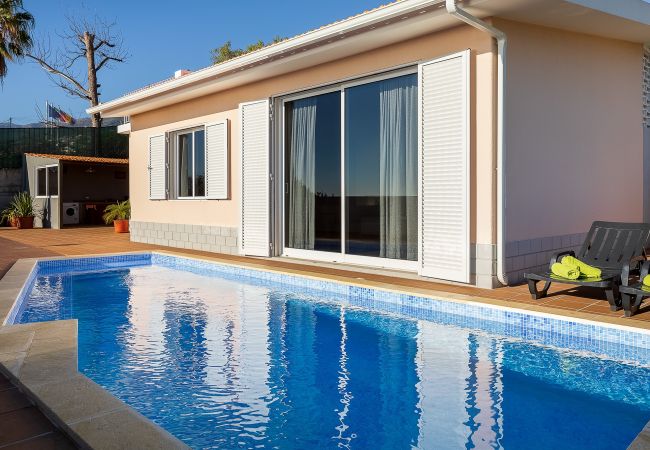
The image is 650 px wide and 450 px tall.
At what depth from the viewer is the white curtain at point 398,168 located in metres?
6.79

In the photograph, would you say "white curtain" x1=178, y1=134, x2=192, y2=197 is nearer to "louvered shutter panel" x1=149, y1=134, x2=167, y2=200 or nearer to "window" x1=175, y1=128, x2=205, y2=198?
"window" x1=175, y1=128, x2=205, y2=198

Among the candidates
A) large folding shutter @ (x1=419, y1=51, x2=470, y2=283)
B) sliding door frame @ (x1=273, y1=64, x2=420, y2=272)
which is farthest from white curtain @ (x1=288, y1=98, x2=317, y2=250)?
large folding shutter @ (x1=419, y1=51, x2=470, y2=283)

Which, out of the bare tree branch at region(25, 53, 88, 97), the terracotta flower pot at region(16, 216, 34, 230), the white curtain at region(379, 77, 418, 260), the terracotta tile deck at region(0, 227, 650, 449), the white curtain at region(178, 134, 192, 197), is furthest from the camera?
the bare tree branch at region(25, 53, 88, 97)

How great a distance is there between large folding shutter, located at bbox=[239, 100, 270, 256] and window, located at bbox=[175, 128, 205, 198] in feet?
5.62

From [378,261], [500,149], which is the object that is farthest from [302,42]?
[378,261]

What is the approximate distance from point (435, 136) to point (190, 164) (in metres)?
6.10

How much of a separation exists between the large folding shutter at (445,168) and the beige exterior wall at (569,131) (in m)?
0.49

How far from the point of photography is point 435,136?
20.7 ft

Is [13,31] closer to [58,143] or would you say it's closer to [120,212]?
[58,143]

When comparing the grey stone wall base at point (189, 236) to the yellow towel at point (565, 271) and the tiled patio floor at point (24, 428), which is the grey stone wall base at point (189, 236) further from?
the tiled patio floor at point (24, 428)

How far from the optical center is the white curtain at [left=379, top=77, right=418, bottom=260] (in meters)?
6.79

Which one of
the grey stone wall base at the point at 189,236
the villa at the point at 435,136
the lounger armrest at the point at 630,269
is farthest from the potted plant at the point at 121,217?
the lounger armrest at the point at 630,269

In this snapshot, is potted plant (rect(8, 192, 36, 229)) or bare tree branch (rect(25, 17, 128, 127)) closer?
potted plant (rect(8, 192, 36, 229))

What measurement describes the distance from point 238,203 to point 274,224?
104cm
